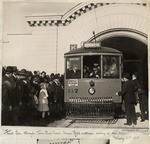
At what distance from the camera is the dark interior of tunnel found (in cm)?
98

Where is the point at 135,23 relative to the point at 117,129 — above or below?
above

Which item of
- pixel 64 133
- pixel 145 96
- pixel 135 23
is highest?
pixel 135 23

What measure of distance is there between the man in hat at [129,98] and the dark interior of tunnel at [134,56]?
0.03 m

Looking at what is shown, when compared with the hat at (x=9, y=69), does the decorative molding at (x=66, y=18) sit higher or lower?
higher

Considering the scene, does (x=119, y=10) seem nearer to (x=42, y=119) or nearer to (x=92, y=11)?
(x=92, y=11)

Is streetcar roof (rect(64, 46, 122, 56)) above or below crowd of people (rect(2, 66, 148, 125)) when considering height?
above

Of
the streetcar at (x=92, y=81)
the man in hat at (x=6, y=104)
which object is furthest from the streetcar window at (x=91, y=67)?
the man in hat at (x=6, y=104)

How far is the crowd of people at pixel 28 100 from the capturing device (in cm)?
98

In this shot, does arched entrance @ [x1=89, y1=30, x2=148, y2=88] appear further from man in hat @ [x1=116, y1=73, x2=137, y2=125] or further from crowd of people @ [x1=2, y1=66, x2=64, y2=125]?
crowd of people @ [x1=2, y1=66, x2=64, y2=125]

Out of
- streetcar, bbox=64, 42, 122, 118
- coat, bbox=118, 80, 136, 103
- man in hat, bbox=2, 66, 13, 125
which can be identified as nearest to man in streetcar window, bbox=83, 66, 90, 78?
streetcar, bbox=64, 42, 122, 118

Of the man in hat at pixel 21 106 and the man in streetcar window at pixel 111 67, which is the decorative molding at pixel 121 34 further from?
the man in hat at pixel 21 106

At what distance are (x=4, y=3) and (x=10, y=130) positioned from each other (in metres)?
0.35

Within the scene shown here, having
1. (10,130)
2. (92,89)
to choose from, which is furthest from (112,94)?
(10,130)

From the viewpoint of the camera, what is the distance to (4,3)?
3.28 feet
